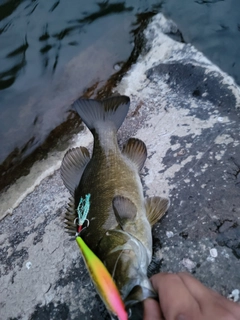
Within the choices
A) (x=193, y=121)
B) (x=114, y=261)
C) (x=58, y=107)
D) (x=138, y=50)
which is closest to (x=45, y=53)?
(x=58, y=107)

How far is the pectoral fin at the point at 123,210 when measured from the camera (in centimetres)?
261

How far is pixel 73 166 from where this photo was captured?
10.3 ft

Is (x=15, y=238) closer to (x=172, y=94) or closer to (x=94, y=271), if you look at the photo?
(x=94, y=271)

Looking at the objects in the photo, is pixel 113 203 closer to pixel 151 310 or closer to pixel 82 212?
pixel 82 212

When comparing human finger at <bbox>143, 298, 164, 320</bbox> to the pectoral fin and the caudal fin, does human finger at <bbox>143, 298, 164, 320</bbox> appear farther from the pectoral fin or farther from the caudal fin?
the caudal fin

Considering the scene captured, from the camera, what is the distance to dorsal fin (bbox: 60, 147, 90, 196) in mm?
3062

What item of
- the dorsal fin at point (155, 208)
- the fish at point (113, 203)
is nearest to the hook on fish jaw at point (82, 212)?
the fish at point (113, 203)

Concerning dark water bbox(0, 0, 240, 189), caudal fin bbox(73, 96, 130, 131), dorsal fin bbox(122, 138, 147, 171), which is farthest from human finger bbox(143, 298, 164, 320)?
dark water bbox(0, 0, 240, 189)

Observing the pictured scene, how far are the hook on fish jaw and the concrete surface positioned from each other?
1.04 ft

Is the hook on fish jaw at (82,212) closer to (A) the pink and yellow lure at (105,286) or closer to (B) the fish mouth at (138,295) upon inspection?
(A) the pink and yellow lure at (105,286)

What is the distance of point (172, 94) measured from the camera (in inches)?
160

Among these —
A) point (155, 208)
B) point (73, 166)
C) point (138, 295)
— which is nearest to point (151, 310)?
point (138, 295)

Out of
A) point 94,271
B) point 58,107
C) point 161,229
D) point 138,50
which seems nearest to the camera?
point 94,271

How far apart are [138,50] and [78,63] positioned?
82cm
